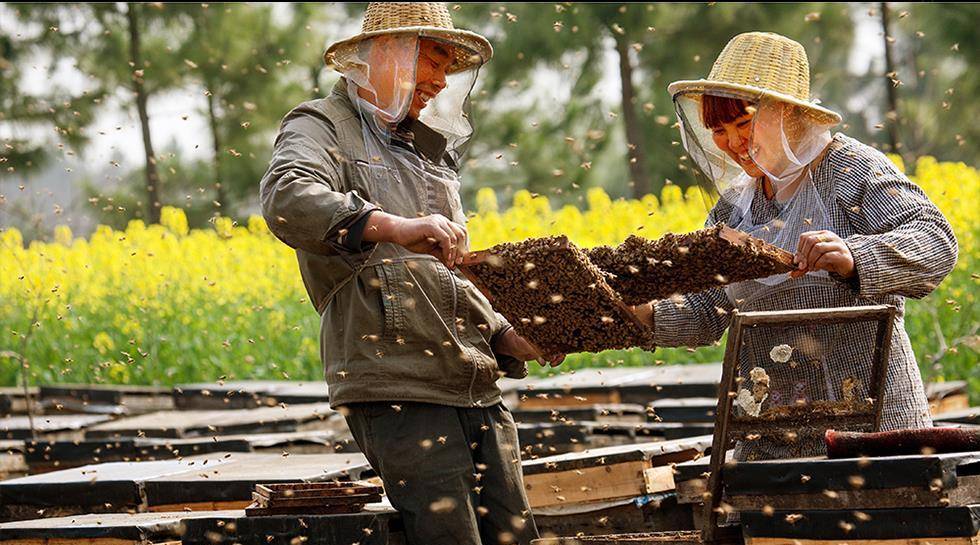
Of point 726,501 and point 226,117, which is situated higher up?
point 226,117

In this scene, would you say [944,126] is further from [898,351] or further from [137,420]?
[898,351]

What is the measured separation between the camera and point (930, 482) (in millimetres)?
2654

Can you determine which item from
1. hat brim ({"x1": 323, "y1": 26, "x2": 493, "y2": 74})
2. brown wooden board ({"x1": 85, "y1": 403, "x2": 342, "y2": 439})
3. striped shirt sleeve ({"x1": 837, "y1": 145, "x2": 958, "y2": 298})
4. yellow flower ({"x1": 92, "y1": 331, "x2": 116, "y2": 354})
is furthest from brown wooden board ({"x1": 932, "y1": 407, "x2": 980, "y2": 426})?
yellow flower ({"x1": 92, "y1": 331, "x2": 116, "y2": 354})

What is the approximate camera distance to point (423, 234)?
3025 millimetres

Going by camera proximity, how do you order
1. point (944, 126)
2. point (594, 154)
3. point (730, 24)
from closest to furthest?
point (730, 24), point (594, 154), point (944, 126)

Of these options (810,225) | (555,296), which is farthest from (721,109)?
(555,296)

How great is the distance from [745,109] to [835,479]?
99 centimetres

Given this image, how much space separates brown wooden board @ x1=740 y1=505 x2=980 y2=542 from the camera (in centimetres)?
266

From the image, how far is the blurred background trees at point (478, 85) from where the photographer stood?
14.0m

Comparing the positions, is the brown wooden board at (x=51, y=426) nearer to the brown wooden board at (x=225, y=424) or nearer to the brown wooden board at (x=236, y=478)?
the brown wooden board at (x=225, y=424)

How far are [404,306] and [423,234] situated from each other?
37cm

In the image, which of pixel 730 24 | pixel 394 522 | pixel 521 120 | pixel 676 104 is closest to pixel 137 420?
pixel 394 522

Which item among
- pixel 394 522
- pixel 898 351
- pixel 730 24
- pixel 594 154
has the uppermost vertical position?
pixel 730 24

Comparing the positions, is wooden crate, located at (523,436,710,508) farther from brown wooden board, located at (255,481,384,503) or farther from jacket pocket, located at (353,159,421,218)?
jacket pocket, located at (353,159,421,218)
